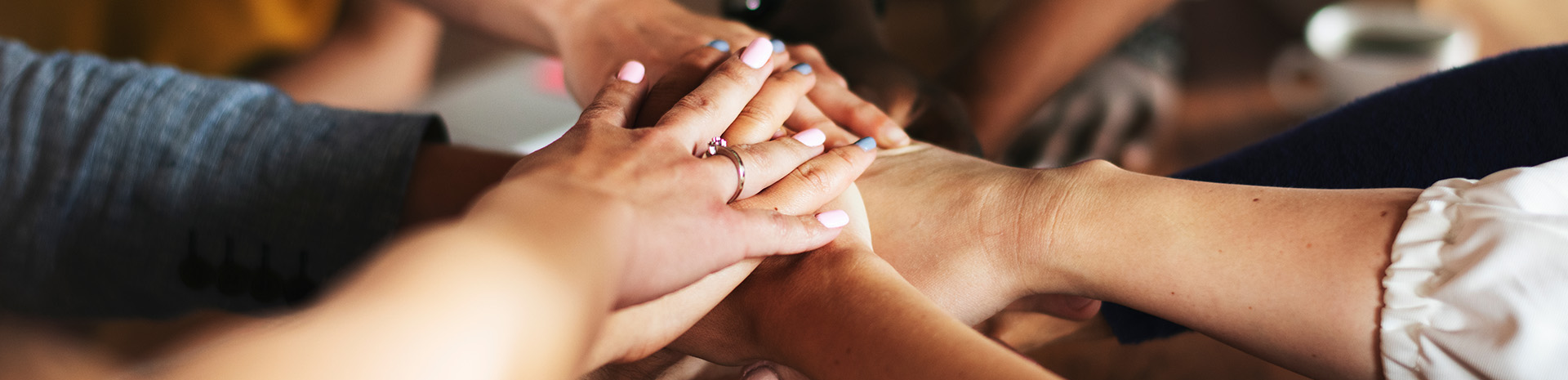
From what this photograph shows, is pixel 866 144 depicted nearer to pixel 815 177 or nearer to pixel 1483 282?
pixel 815 177

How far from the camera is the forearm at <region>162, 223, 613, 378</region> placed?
1.00 feet

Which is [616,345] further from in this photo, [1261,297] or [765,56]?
[1261,297]

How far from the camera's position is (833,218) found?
552mm

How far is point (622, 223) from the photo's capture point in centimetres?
40

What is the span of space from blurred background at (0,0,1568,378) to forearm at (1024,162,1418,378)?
0.41 m

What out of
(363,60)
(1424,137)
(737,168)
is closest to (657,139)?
(737,168)

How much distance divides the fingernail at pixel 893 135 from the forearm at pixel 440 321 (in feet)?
1.18

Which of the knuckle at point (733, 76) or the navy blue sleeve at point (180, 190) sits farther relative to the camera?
the navy blue sleeve at point (180, 190)

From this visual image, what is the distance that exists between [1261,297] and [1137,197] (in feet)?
0.30

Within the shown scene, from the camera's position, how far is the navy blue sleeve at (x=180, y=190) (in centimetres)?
71

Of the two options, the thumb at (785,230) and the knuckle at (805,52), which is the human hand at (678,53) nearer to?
the knuckle at (805,52)

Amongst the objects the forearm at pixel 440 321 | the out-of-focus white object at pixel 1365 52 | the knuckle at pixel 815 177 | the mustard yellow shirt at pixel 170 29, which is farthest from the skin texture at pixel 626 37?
the out-of-focus white object at pixel 1365 52

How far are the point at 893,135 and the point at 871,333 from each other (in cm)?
25

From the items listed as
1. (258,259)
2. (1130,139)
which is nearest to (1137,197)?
(258,259)
